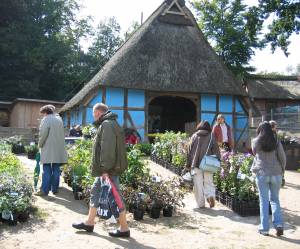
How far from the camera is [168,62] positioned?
19312mm

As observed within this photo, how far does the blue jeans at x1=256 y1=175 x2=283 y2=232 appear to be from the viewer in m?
5.77

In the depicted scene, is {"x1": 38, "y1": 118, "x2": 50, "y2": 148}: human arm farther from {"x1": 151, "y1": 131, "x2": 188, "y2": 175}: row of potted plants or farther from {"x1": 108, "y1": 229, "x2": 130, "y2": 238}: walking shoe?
{"x1": 151, "y1": 131, "x2": 188, "y2": 175}: row of potted plants

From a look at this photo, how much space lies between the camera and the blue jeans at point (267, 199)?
5.77 m

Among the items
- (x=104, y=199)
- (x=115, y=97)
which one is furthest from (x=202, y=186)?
(x=115, y=97)

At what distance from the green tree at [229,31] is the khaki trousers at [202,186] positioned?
28.4 m

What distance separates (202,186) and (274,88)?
26.7 m

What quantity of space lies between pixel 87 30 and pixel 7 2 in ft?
38.6

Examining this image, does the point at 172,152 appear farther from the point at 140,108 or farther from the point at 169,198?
the point at 140,108

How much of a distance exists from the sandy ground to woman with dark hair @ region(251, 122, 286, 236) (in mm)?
245

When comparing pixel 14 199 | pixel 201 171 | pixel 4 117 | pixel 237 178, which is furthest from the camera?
pixel 4 117

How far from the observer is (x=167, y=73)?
1889 centimetres

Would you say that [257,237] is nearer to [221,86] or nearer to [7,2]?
[221,86]

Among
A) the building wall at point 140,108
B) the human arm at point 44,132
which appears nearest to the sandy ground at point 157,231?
the human arm at point 44,132

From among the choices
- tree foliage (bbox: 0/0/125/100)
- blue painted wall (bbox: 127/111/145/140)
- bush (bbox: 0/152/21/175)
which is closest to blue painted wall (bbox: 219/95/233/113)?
blue painted wall (bbox: 127/111/145/140)
